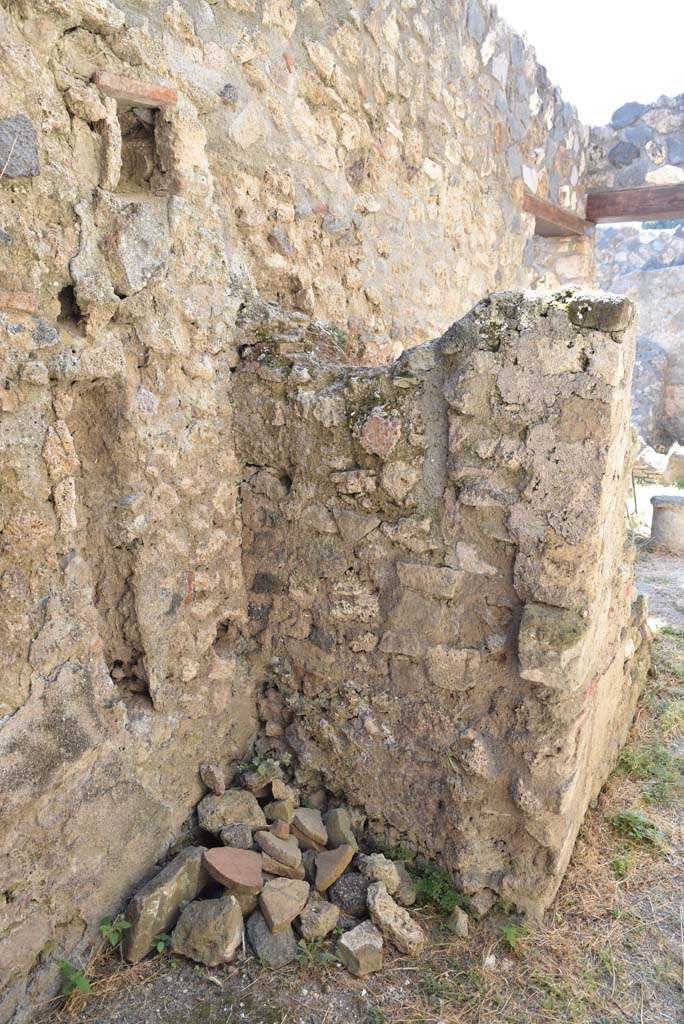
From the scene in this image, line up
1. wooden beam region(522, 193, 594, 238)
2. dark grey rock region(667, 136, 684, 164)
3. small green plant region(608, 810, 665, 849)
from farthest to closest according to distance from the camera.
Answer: dark grey rock region(667, 136, 684, 164) → wooden beam region(522, 193, 594, 238) → small green plant region(608, 810, 665, 849)

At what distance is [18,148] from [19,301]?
356 mm

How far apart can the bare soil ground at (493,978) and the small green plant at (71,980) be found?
2 cm

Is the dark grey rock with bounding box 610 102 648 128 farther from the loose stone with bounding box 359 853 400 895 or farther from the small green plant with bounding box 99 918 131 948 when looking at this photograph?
the small green plant with bounding box 99 918 131 948

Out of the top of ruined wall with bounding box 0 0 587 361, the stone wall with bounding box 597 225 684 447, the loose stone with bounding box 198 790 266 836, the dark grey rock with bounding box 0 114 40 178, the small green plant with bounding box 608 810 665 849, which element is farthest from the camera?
the stone wall with bounding box 597 225 684 447

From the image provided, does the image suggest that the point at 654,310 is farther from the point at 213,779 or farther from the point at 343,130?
the point at 213,779

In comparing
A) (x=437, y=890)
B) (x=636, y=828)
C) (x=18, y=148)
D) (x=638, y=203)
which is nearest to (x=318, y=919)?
(x=437, y=890)

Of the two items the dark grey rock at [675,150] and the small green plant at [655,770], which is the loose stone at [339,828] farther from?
the dark grey rock at [675,150]

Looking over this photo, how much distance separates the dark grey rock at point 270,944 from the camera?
6.44 ft

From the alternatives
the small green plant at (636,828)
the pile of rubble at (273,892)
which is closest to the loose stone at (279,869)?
the pile of rubble at (273,892)

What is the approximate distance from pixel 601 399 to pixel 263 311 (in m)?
1.15

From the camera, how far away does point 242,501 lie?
2455 millimetres

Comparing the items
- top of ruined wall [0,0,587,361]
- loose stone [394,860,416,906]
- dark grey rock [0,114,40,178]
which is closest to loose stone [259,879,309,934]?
loose stone [394,860,416,906]

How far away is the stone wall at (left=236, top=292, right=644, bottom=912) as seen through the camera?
1.94 meters

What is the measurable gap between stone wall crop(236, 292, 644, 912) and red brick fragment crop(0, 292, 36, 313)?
2.49 feet
